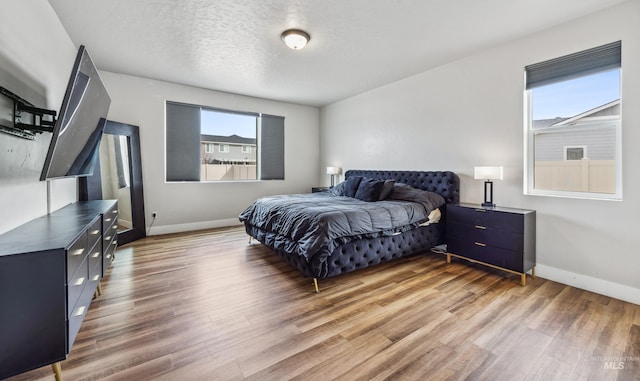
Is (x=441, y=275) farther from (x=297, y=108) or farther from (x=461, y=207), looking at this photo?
(x=297, y=108)

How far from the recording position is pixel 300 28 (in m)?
2.92

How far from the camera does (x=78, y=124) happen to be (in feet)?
6.97

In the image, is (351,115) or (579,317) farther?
(351,115)

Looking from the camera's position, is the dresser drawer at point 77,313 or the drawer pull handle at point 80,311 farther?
the drawer pull handle at point 80,311

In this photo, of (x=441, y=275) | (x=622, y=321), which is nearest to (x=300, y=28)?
(x=441, y=275)

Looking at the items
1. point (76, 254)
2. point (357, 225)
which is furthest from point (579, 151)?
point (76, 254)

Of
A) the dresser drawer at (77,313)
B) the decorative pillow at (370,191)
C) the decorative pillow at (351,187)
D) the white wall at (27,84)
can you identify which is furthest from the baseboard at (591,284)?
the white wall at (27,84)

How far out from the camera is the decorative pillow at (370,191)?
380cm

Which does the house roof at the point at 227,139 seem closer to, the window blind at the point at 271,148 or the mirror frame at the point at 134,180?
the window blind at the point at 271,148

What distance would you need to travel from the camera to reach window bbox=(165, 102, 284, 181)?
491 cm

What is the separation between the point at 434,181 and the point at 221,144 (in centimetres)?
410

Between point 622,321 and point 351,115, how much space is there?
187 inches

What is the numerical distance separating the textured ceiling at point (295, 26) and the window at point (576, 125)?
505 millimetres

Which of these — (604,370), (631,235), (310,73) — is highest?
(310,73)
